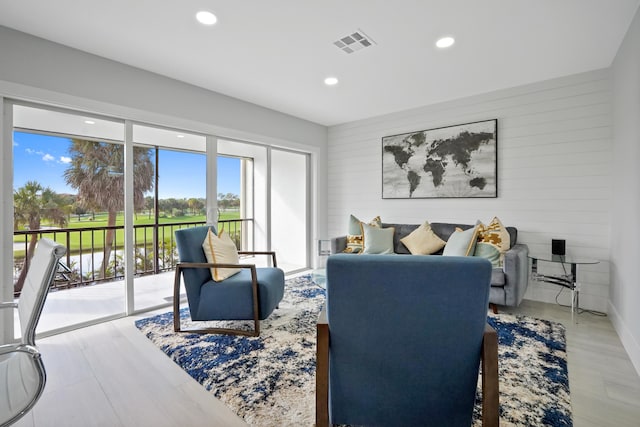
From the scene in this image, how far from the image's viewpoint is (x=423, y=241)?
152 inches

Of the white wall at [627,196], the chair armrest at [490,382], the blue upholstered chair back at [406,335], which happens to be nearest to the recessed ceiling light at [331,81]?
the white wall at [627,196]

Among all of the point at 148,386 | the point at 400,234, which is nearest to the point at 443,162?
the point at 400,234

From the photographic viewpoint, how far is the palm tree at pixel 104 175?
304 cm

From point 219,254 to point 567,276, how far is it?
3.50m

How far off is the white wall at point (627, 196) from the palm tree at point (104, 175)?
4.52 meters

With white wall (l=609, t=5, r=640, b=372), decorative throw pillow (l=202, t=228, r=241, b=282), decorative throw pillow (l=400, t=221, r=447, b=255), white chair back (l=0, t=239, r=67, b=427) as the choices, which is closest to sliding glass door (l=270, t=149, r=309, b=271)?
decorative throw pillow (l=400, t=221, r=447, b=255)

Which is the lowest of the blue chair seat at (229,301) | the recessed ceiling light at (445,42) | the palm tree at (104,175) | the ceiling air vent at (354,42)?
the blue chair seat at (229,301)

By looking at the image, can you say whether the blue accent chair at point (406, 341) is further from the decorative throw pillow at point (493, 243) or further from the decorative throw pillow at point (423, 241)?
the decorative throw pillow at point (423, 241)

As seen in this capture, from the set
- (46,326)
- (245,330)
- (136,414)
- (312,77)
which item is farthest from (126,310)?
(312,77)

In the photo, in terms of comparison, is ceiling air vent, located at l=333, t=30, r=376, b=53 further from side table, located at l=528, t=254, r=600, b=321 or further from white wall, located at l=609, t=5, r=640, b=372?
side table, located at l=528, t=254, r=600, b=321

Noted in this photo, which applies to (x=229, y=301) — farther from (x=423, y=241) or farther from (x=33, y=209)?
(x=423, y=241)

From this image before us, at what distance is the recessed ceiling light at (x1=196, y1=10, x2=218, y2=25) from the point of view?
226 cm

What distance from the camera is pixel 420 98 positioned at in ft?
13.3

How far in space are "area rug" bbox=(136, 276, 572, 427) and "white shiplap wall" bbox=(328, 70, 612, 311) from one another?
3.57ft
